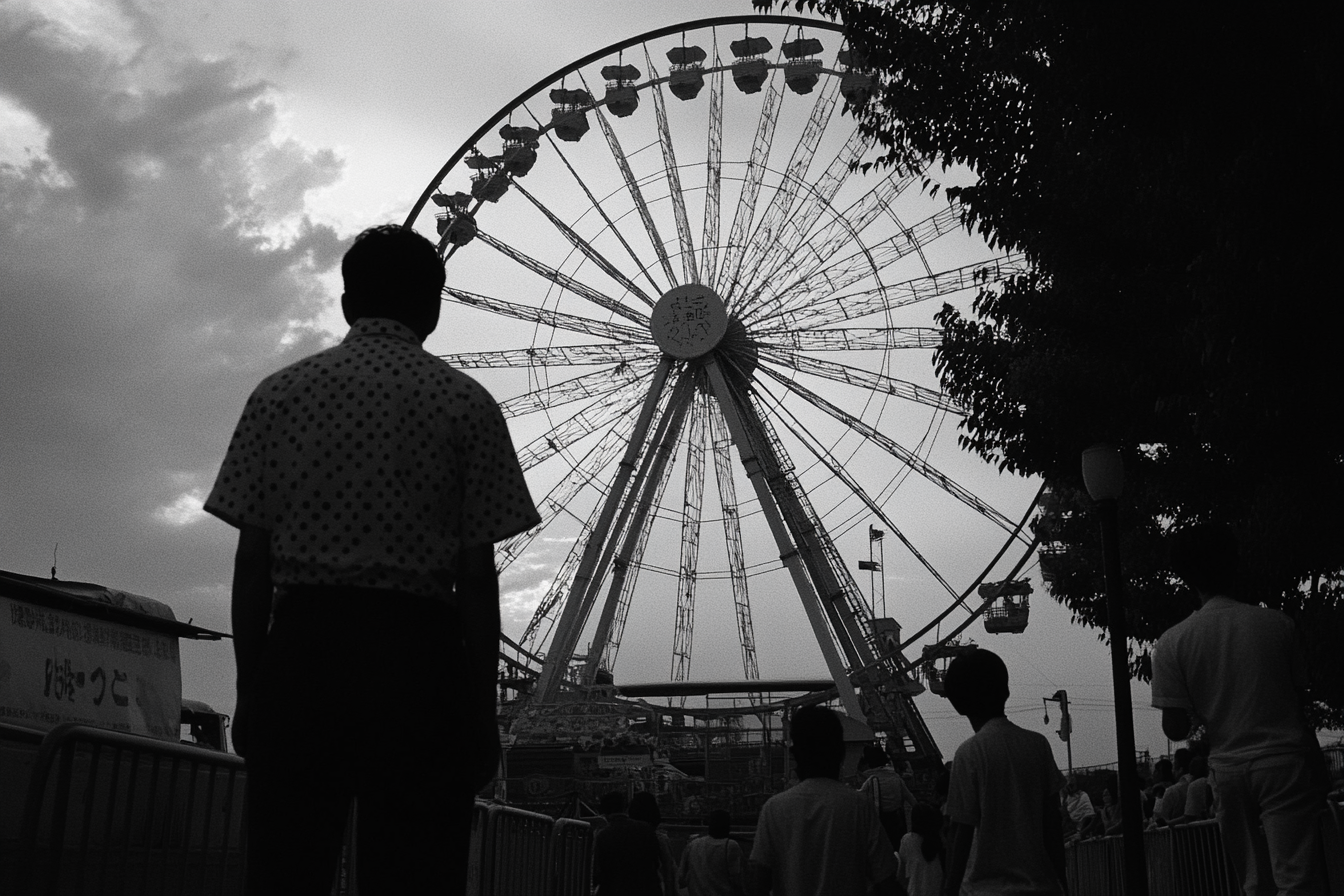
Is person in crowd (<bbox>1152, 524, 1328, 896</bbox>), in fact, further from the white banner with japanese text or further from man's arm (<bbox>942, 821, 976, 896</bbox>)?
the white banner with japanese text

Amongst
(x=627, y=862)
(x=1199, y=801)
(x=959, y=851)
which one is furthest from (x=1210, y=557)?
(x=627, y=862)

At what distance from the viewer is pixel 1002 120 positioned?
37.9ft

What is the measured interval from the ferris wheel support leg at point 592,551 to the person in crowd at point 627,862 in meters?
16.0

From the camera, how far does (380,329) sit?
3223mm

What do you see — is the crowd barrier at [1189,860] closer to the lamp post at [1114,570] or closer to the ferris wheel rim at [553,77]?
the lamp post at [1114,570]

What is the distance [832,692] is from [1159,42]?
23.3 meters

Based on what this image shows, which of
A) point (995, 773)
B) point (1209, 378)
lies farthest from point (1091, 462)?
point (995, 773)

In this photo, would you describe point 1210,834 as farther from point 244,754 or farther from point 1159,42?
point 244,754

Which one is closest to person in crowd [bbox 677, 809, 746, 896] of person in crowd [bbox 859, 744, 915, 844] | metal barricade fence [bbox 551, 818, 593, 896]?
metal barricade fence [bbox 551, 818, 593, 896]

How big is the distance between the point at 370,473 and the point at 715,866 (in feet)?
25.7

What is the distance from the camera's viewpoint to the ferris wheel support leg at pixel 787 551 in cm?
2488

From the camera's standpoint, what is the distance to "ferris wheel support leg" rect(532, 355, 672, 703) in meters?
25.7

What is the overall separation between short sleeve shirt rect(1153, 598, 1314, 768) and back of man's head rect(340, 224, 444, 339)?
3232 millimetres

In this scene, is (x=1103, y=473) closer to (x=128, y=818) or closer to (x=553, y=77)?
(x=128, y=818)
